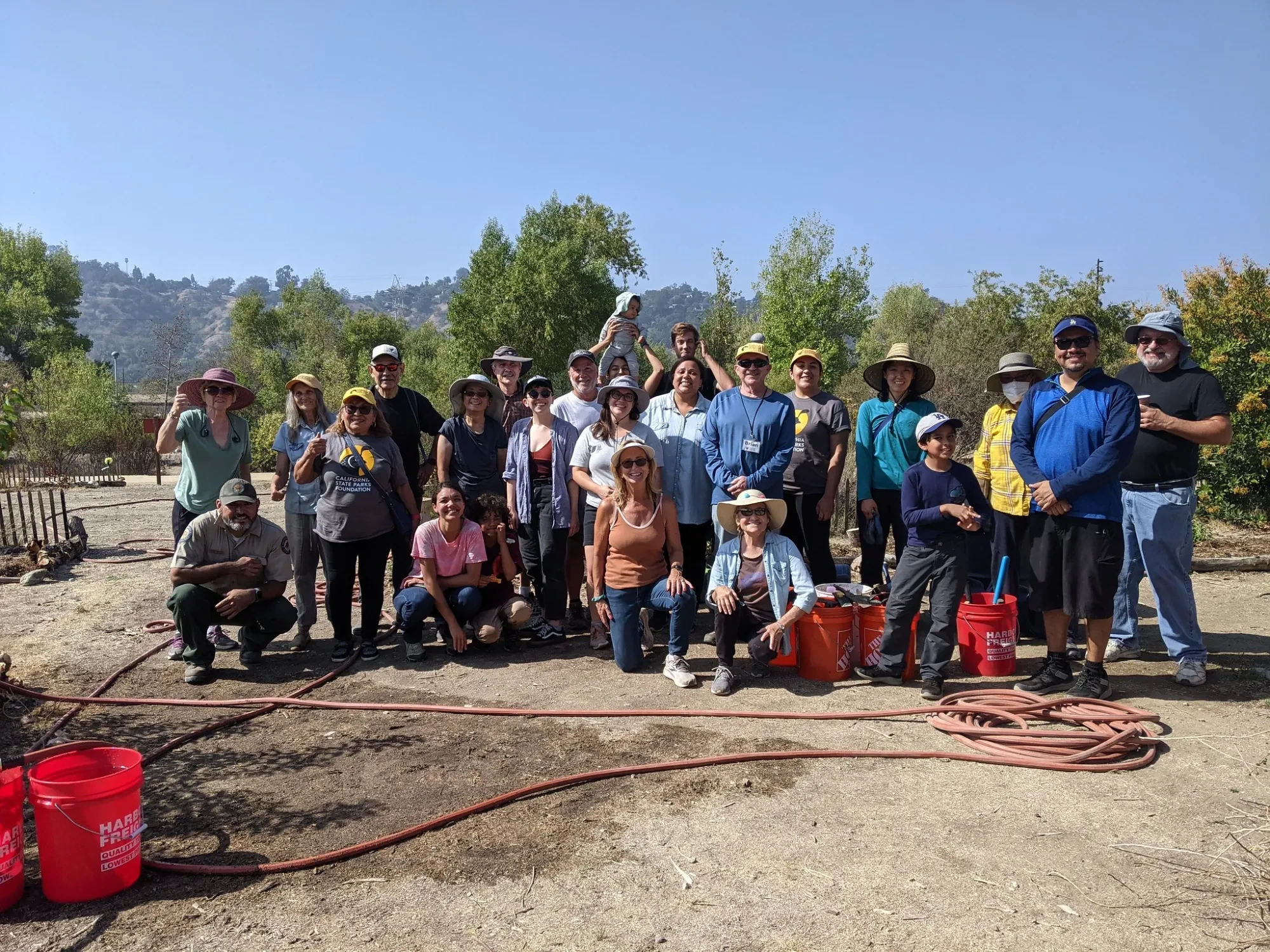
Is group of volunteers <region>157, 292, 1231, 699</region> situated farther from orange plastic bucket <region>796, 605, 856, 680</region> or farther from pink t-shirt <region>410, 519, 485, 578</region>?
orange plastic bucket <region>796, 605, 856, 680</region>

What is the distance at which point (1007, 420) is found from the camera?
21.0 ft

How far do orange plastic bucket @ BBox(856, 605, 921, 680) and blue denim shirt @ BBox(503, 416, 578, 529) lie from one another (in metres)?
2.23

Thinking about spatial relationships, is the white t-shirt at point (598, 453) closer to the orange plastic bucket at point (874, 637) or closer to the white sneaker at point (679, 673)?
the white sneaker at point (679, 673)

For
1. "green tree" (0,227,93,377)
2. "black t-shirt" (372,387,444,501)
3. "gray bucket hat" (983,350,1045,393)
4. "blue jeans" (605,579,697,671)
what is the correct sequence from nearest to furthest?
1. "blue jeans" (605,579,697,671)
2. "gray bucket hat" (983,350,1045,393)
3. "black t-shirt" (372,387,444,501)
4. "green tree" (0,227,93,377)

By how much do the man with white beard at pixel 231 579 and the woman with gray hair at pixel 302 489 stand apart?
336 millimetres

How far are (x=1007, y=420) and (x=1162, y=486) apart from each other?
3.75 ft

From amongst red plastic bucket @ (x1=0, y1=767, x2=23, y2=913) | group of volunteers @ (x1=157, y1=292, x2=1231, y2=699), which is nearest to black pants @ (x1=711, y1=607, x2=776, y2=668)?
group of volunteers @ (x1=157, y1=292, x2=1231, y2=699)

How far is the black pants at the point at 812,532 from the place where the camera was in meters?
6.60

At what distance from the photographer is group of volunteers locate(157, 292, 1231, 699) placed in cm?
528

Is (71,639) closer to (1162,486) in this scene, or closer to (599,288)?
(1162,486)

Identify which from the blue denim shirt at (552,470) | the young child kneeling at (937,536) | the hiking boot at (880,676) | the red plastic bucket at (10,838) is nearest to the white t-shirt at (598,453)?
the blue denim shirt at (552,470)

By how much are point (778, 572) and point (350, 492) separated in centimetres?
307

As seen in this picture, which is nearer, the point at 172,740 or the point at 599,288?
the point at 172,740

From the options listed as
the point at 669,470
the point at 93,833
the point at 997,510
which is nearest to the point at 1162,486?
the point at 997,510
